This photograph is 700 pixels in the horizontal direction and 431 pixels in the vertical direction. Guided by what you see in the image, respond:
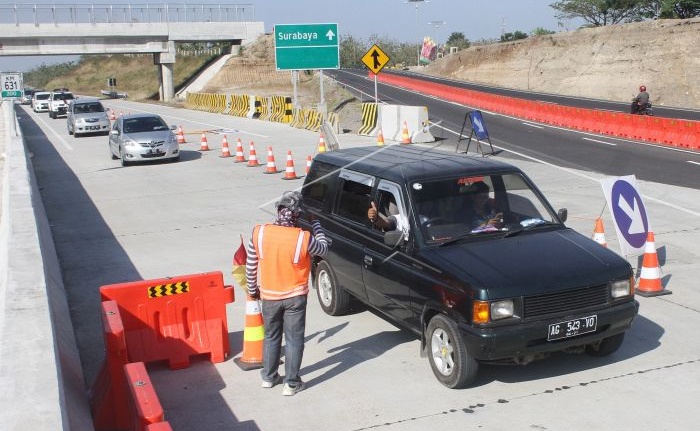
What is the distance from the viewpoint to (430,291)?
21.8ft

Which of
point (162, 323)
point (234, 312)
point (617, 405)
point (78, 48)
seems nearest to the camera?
point (617, 405)

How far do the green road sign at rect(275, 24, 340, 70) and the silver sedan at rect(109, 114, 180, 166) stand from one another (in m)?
12.4

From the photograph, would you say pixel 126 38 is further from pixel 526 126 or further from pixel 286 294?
pixel 286 294

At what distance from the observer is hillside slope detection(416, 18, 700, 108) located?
47406mm

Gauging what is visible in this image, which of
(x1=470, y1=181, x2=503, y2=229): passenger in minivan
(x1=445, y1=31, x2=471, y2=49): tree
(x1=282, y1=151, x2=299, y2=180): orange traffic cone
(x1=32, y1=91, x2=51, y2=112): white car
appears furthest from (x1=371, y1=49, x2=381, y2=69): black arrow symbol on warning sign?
(x1=445, y1=31, x2=471, y2=49): tree

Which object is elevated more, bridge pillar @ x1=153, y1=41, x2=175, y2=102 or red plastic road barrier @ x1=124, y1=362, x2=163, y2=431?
bridge pillar @ x1=153, y1=41, x2=175, y2=102

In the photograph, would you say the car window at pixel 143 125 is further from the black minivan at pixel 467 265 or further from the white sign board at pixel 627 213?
the white sign board at pixel 627 213

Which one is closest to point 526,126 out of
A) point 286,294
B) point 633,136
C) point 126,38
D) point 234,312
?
point 633,136

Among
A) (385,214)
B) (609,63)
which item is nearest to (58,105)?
(609,63)

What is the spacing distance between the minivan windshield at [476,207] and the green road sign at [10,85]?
100 ft

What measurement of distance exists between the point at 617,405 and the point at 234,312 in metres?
4.42

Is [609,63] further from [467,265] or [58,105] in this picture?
[467,265]

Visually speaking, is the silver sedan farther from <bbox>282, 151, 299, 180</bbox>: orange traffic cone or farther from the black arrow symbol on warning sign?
the black arrow symbol on warning sign

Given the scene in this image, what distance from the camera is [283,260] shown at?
6.36m
